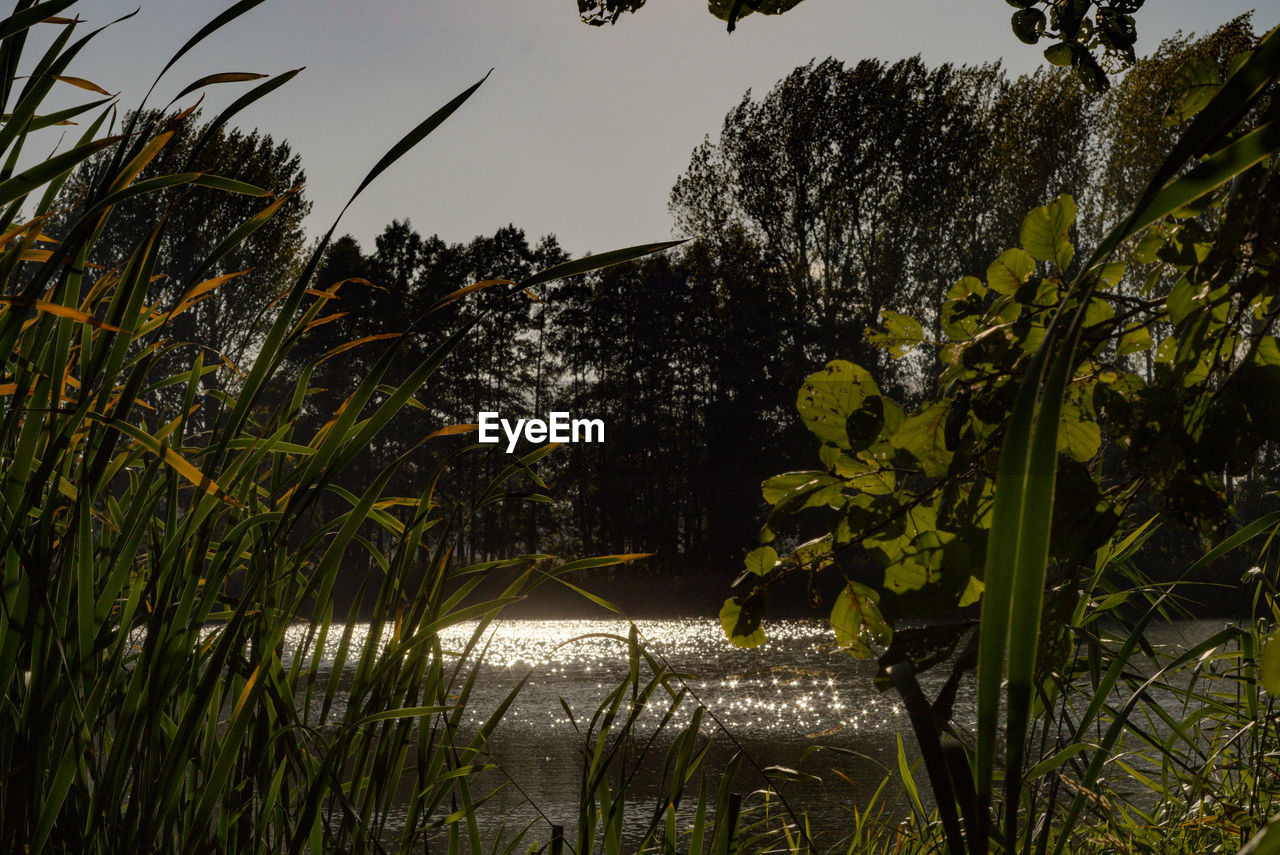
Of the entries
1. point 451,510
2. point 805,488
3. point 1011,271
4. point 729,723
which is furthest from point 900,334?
point 729,723

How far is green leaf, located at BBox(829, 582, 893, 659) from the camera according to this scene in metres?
0.72

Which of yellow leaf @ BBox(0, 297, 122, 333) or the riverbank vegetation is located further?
yellow leaf @ BBox(0, 297, 122, 333)

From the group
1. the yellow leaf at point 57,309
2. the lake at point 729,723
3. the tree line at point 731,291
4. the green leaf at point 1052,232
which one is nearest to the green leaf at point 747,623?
the lake at point 729,723

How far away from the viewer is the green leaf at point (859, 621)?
2.36 feet

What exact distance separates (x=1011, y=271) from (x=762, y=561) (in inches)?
13.2

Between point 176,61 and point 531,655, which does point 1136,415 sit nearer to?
point 176,61

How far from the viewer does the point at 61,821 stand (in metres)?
0.77

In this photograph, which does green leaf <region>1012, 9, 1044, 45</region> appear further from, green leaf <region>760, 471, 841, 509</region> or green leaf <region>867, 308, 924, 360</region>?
green leaf <region>760, 471, 841, 509</region>

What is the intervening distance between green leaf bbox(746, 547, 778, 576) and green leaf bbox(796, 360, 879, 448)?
3.8 inches

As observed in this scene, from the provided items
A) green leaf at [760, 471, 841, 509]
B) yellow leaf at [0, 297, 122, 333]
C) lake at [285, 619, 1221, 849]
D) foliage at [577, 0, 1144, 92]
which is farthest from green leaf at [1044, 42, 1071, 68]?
yellow leaf at [0, 297, 122, 333]

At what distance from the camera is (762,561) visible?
0.74 meters


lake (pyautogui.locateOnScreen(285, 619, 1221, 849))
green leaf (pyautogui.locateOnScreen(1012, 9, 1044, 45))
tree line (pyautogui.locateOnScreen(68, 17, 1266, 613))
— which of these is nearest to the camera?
green leaf (pyautogui.locateOnScreen(1012, 9, 1044, 45))

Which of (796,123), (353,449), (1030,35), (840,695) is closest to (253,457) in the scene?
(353,449)

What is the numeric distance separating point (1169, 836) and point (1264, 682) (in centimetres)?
147
